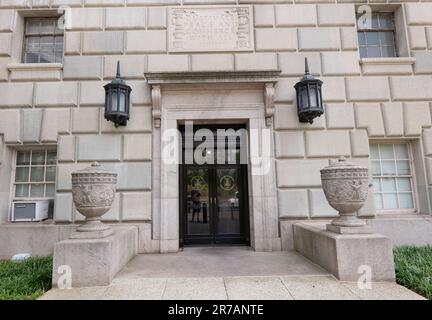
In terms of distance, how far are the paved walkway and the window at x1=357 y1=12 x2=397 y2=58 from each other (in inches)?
263

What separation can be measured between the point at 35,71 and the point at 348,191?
868 cm

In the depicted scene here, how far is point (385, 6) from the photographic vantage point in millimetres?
8398

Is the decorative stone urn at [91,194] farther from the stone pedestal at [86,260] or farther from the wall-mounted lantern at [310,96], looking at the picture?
the wall-mounted lantern at [310,96]

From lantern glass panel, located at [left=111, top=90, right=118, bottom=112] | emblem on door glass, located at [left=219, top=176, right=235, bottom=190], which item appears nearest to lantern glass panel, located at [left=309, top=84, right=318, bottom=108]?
emblem on door glass, located at [left=219, top=176, right=235, bottom=190]

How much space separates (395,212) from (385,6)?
20.7 ft

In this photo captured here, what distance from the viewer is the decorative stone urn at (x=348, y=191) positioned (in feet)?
16.3

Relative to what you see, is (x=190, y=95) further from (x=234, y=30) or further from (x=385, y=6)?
(x=385, y=6)

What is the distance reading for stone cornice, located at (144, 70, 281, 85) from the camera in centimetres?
730

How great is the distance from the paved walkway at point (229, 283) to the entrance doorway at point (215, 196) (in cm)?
168

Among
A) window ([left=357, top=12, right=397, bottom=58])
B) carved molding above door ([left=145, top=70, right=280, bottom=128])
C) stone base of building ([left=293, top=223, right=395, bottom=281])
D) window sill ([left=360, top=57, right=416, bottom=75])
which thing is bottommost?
stone base of building ([left=293, top=223, right=395, bottom=281])

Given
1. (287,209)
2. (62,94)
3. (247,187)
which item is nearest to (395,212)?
(287,209)

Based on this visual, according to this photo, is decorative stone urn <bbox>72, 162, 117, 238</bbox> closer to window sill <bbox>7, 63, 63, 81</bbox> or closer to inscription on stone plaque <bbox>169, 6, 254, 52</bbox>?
window sill <bbox>7, 63, 63, 81</bbox>

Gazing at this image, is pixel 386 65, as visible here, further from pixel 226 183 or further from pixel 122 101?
pixel 122 101

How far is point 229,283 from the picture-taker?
4570 mm
